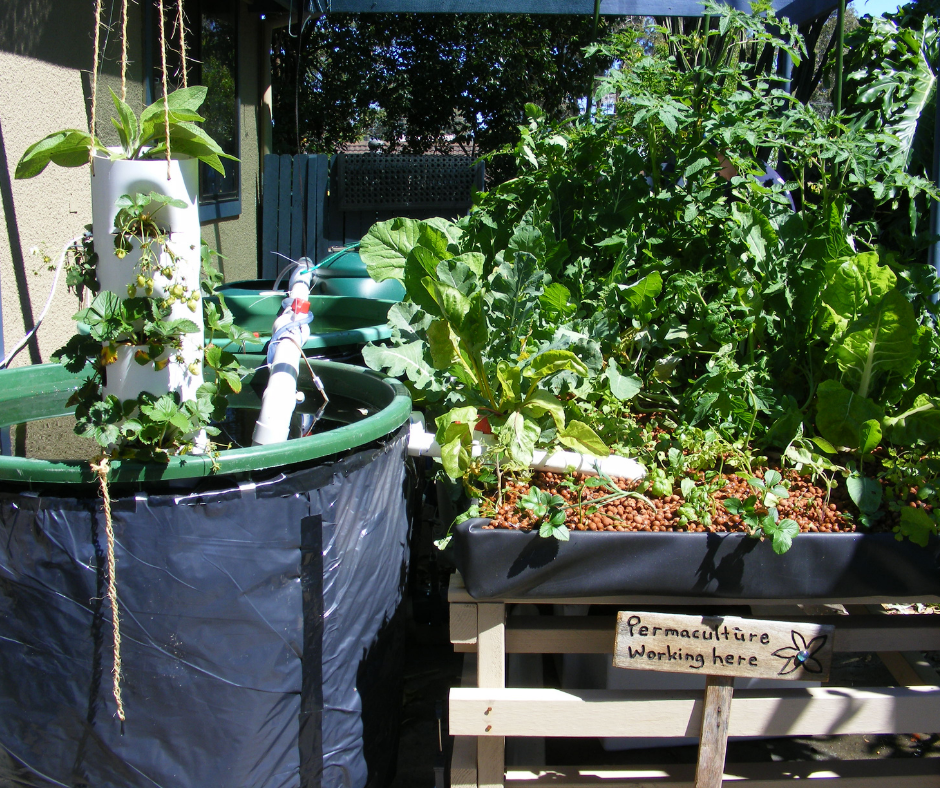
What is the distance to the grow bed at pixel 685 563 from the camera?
135cm

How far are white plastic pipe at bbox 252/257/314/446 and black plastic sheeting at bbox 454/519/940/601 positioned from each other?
0.44 metres

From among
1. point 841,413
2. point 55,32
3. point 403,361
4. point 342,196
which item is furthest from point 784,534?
point 342,196

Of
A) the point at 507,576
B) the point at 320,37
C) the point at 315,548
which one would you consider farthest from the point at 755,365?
the point at 320,37

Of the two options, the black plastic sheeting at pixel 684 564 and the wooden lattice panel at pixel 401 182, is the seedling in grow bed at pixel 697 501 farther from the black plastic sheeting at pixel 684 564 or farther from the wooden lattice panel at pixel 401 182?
the wooden lattice panel at pixel 401 182

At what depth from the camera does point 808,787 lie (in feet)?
4.88

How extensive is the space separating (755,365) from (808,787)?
2.75ft

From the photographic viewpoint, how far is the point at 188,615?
1.26 meters

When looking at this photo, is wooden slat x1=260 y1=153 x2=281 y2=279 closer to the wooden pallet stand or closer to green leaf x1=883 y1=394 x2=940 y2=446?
the wooden pallet stand

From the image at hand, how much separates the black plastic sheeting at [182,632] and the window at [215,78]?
9.76 feet

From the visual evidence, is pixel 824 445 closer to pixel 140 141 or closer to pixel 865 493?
pixel 865 493

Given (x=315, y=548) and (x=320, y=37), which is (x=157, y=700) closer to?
(x=315, y=548)

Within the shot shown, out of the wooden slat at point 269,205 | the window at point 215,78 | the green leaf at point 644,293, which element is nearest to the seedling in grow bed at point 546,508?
the green leaf at point 644,293

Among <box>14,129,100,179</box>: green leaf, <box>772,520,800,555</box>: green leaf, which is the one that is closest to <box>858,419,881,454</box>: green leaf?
<box>772,520,800,555</box>: green leaf

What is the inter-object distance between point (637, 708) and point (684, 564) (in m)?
0.28
